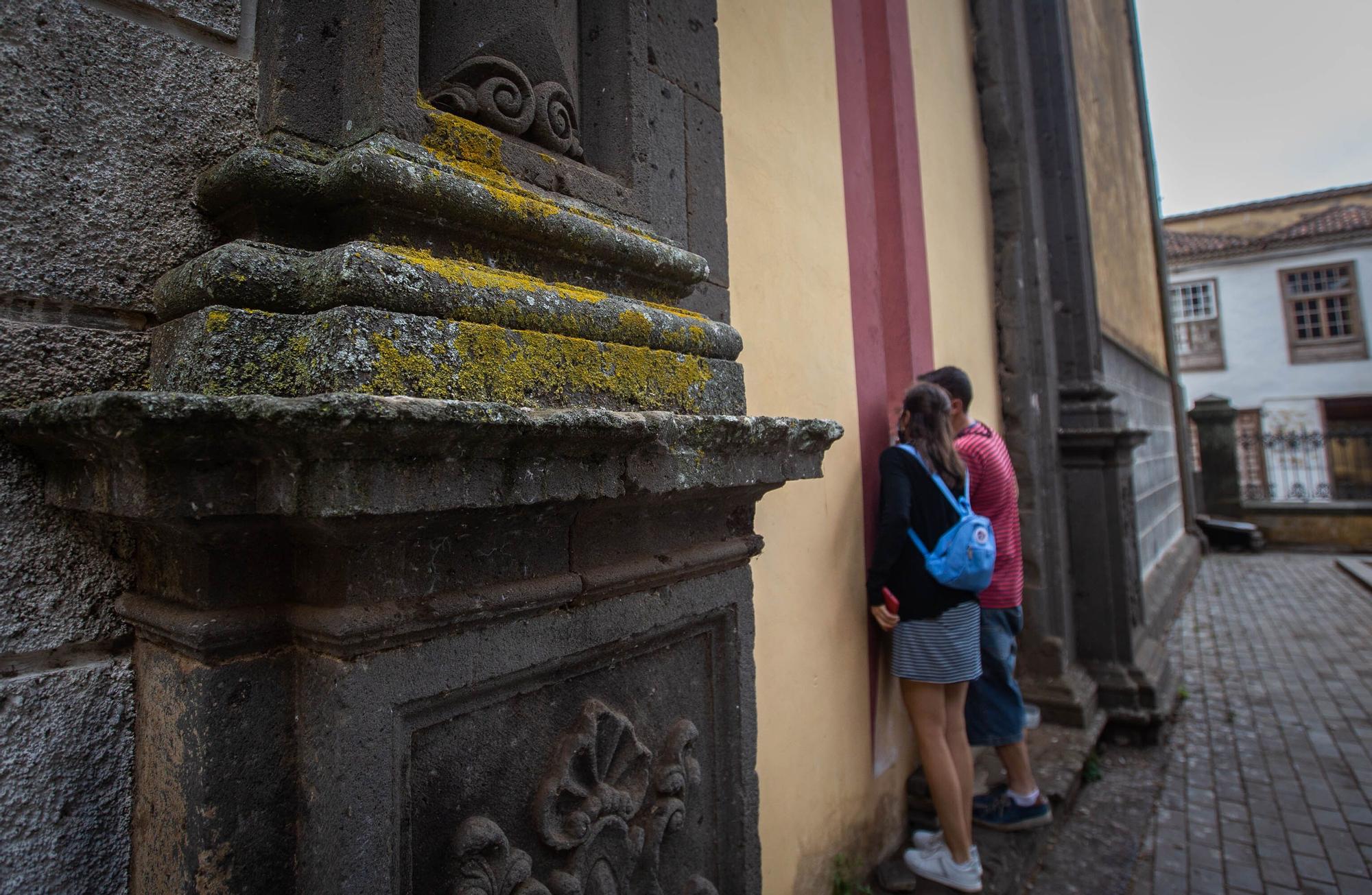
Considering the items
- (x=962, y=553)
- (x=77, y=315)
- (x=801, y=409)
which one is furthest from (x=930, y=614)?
(x=77, y=315)

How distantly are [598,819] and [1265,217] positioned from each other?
29.7 meters

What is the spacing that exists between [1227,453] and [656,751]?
16.2m

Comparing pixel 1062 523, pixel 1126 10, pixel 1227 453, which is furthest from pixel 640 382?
pixel 1227 453

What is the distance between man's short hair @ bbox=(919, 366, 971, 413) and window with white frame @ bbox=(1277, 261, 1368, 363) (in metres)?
24.7

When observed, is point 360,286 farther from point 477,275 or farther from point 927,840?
point 927,840

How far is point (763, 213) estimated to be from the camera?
2412 millimetres

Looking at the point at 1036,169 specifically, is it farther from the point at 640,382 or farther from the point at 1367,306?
the point at 1367,306

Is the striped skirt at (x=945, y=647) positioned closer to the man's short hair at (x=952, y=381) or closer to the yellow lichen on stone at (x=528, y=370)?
the man's short hair at (x=952, y=381)

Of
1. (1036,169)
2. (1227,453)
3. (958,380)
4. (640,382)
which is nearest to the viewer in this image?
(640,382)

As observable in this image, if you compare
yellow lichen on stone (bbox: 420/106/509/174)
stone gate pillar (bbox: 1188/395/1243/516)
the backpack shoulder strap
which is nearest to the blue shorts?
the backpack shoulder strap

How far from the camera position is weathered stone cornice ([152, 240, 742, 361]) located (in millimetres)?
947

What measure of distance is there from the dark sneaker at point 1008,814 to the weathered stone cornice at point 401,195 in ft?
10.4

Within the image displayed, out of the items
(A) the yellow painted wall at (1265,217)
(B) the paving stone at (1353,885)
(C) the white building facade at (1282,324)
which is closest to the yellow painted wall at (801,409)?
(B) the paving stone at (1353,885)

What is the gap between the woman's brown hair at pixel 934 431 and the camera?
275cm
